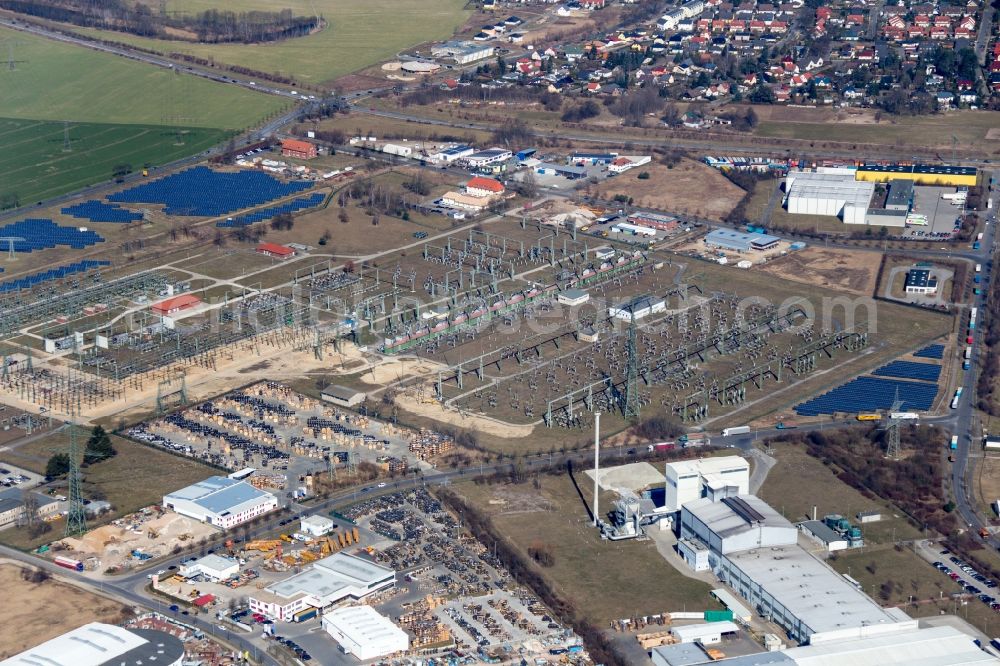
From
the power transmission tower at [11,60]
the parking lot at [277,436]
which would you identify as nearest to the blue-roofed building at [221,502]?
the parking lot at [277,436]

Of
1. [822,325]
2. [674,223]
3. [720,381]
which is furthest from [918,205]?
[720,381]

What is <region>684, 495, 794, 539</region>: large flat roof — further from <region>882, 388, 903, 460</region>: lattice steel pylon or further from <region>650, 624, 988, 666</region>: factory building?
<region>882, 388, 903, 460</region>: lattice steel pylon

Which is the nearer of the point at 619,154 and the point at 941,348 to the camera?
the point at 941,348

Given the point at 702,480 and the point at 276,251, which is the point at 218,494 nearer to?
the point at 702,480

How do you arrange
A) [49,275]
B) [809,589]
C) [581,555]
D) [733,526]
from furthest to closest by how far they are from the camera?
[49,275]
[581,555]
[733,526]
[809,589]

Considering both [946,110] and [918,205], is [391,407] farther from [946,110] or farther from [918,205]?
[946,110]

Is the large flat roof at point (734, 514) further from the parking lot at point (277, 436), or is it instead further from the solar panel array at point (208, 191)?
the solar panel array at point (208, 191)

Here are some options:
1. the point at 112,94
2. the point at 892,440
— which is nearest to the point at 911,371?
the point at 892,440
